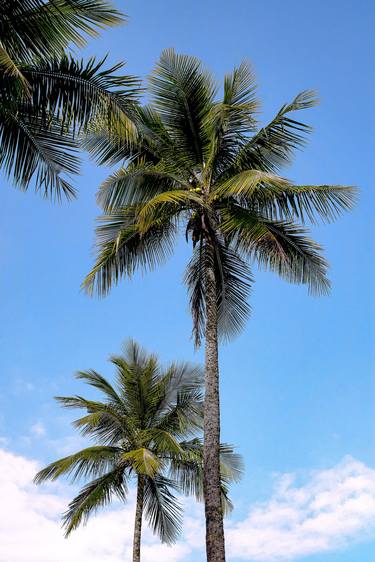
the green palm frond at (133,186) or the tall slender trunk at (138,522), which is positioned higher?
the green palm frond at (133,186)

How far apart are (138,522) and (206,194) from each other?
9345 mm

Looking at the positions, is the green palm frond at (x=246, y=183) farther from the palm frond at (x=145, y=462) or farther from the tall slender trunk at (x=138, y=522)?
the tall slender trunk at (x=138, y=522)

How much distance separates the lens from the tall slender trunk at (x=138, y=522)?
17.6 m

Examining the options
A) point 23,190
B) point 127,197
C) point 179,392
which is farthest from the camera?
point 179,392

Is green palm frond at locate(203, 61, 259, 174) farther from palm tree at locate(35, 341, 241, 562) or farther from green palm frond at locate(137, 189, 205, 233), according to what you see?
palm tree at locate(35, 341, 241, 562)

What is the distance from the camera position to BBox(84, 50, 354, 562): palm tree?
13.9 metres

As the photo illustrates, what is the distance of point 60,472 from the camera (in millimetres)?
18250

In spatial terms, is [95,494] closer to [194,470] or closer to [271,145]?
[194,470]

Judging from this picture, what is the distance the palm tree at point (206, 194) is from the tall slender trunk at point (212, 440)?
0.19ft

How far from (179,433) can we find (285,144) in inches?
346

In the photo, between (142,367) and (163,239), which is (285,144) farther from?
(142,367)

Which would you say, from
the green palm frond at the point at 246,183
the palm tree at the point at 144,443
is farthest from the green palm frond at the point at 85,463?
the green palm frond at the point at 246,183

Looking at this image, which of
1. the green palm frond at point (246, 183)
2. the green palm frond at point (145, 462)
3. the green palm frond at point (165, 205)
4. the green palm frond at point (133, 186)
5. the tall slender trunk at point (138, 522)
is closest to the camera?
the green palm frond at point (246, 183)

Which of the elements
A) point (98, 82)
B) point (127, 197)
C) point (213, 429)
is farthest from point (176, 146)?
point (213, 429)
